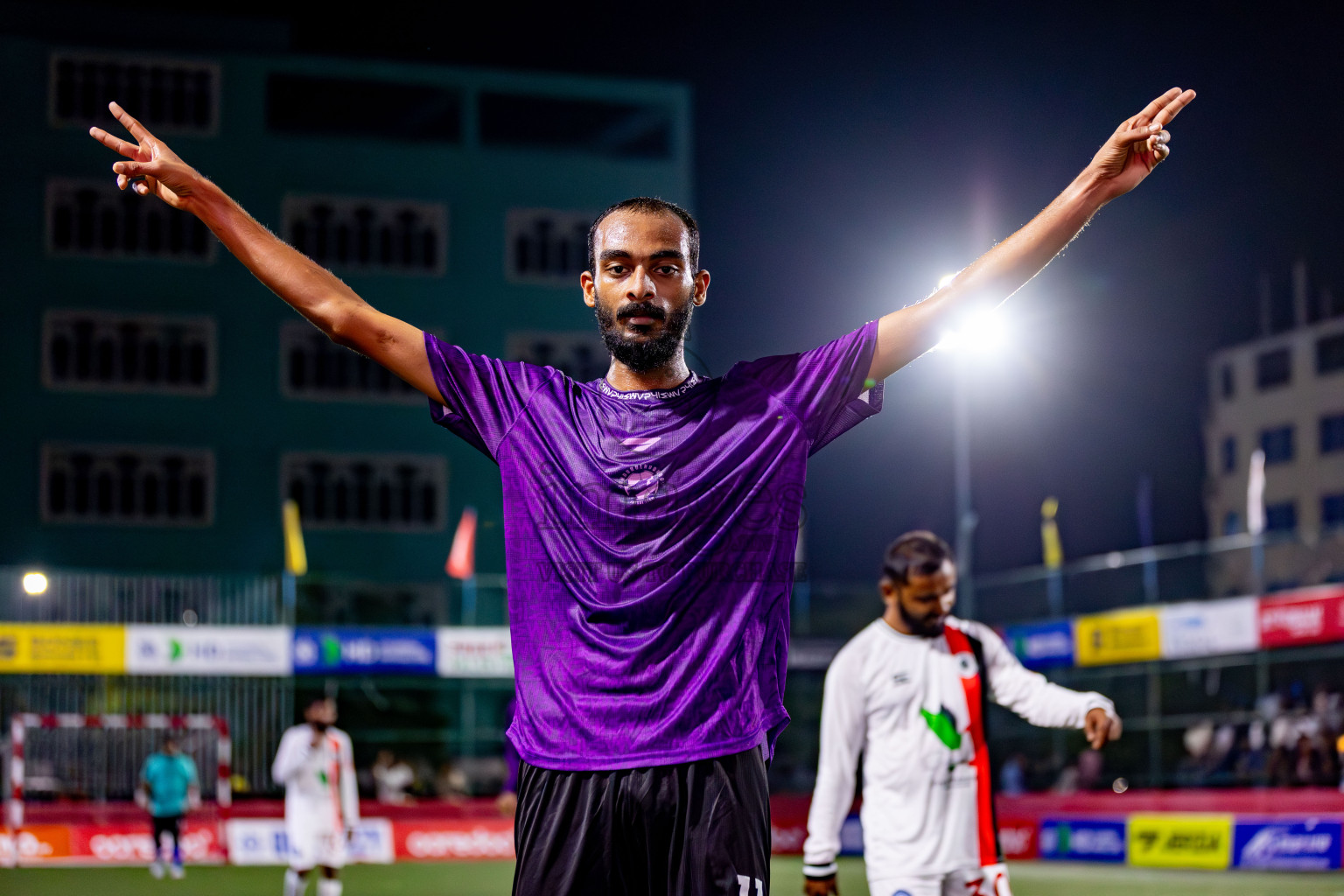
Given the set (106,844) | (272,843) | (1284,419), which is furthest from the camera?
(1284,419)

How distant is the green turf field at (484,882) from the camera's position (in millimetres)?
18234

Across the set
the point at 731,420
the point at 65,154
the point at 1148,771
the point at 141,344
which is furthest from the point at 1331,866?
the point at 65,154

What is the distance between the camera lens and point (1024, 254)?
3570 mm

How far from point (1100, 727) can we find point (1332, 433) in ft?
193

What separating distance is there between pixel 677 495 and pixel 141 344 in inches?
1716

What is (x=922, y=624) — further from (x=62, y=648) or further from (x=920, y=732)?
(x=62, y=648)

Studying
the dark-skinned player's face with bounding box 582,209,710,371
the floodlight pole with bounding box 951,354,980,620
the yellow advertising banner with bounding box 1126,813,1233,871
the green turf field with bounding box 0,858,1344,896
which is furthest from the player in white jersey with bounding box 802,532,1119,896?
the floodlight pole with bounding box 951,354,980,620

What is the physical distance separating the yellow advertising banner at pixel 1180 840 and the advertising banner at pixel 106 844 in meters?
14.5

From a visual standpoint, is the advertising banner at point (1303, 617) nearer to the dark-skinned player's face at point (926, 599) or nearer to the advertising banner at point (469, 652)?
the advertising banner at point (469, 652)

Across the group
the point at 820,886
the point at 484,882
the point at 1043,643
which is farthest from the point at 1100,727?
the point at 1043,643

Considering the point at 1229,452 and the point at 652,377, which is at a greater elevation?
the point at 1229,452

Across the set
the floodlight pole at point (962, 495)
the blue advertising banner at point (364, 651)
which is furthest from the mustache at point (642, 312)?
the blue advertising banner at point (364, 651)

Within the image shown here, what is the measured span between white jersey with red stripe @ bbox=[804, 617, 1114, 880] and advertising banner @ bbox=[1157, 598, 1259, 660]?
16.4m

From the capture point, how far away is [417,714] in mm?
32844
